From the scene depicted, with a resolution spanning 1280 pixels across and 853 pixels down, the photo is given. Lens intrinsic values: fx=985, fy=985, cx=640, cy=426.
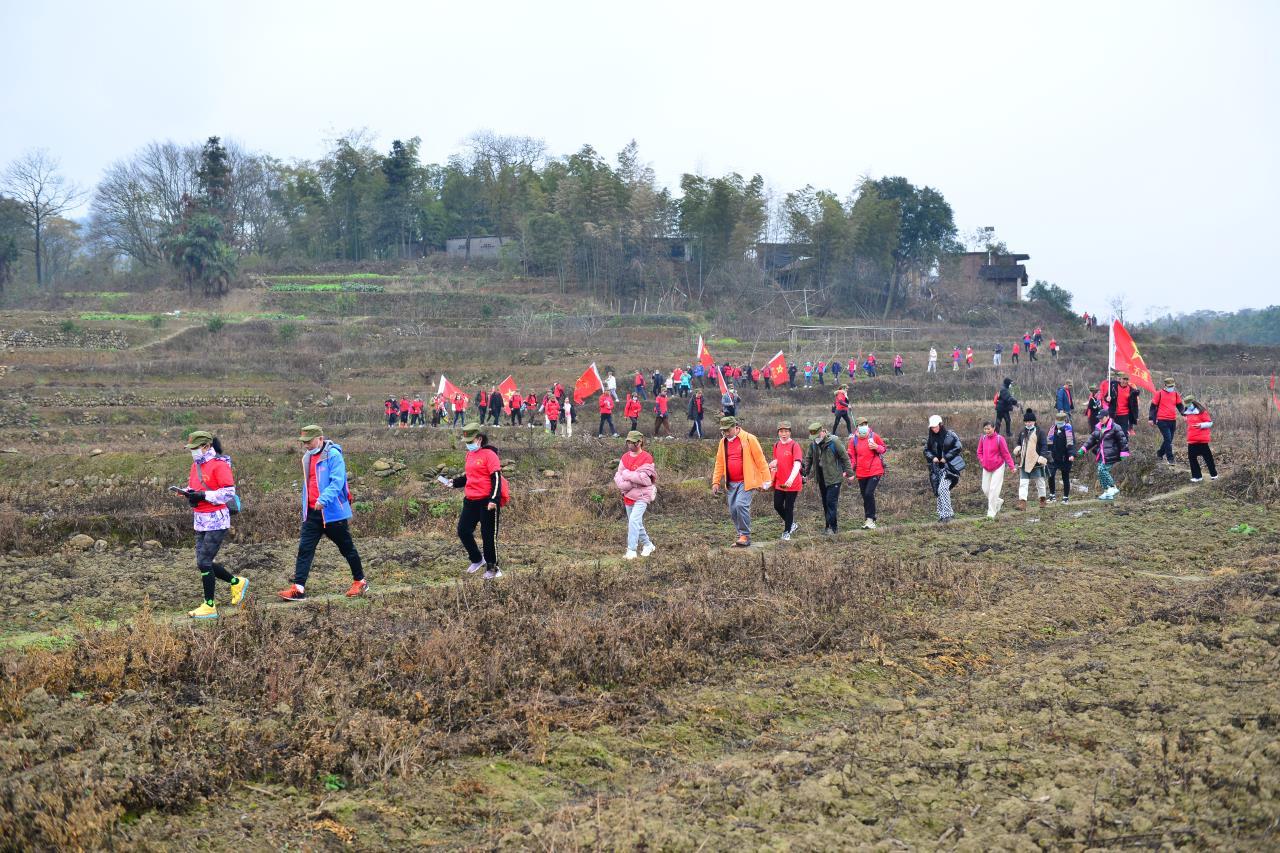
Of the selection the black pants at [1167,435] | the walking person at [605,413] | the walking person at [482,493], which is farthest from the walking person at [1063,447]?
the walking person at [605,413]

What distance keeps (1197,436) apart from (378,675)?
13909mm

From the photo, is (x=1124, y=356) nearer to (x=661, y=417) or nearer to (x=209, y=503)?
(x=661, y=417)

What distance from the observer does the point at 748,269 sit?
225ft

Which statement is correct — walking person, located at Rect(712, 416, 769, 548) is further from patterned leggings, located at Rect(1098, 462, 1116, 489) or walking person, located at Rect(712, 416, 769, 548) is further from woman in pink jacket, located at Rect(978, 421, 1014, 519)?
patterned leggings, located at Rect(1098, 462, 1116, 489)

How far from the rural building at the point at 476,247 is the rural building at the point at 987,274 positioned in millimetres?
33512

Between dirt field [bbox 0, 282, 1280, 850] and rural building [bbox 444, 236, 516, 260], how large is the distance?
63.4 meters

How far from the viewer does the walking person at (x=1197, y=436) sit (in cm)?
1530

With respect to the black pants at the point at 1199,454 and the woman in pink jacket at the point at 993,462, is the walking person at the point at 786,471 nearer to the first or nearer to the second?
the woman in pink jacket at the point at 993,462

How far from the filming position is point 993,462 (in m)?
14.0

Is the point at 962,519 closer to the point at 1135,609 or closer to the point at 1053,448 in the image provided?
the point at 1053,448

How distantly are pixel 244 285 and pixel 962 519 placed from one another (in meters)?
58.4

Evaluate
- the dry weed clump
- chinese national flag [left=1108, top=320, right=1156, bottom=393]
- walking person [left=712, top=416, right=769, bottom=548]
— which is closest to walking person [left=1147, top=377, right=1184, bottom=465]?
chinese national flag [left=1108, top=320, right=1156, bottom=393]

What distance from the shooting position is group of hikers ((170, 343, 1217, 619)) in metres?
8.78

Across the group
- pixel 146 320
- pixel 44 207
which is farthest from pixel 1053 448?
pixel 44 207
